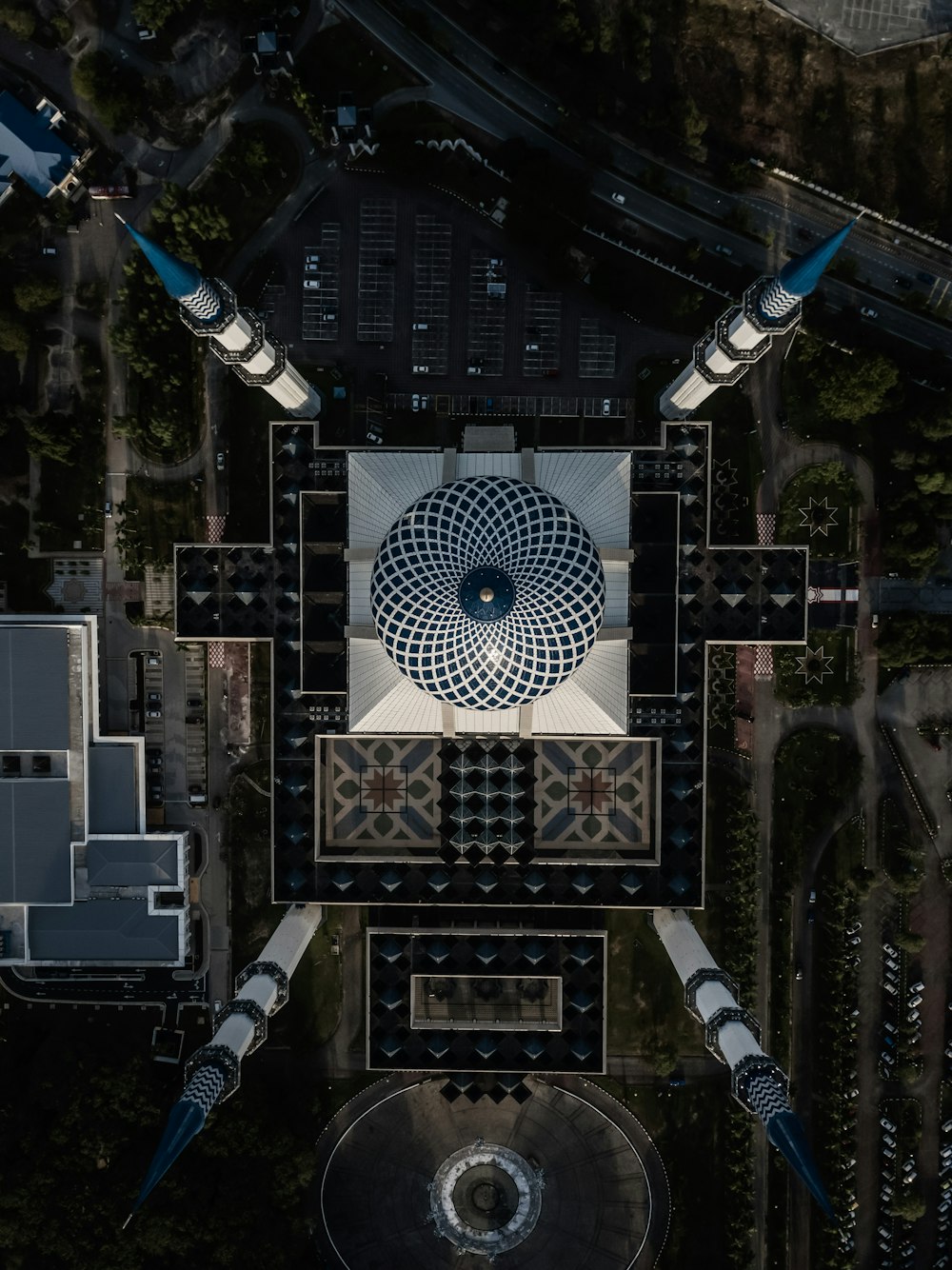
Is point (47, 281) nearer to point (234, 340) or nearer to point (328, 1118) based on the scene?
point (234, 340)

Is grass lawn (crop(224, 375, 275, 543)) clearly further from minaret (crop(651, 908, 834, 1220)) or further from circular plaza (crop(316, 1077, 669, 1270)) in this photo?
circular plaza (crop(316, 1077, 669, 1270))

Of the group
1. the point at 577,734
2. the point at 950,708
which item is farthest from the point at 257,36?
the point at 950,708

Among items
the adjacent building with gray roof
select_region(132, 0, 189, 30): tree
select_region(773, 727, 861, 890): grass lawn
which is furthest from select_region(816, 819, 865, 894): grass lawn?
select_region(132, 0, 189, 30): tree

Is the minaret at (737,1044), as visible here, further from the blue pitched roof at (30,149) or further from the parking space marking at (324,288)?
the blue pitched roof at (30,149)

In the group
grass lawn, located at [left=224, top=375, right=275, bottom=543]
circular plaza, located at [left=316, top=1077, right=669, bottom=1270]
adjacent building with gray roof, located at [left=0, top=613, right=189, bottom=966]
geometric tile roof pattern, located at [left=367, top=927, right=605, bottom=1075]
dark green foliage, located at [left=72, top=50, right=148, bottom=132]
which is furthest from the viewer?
grass lawn, located at [left=224, top=375, right=275, bottom=543]

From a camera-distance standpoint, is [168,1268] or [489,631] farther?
[168,1268]

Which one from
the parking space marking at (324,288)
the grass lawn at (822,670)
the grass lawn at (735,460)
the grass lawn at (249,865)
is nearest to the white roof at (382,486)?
the parking space marking at (324,288)

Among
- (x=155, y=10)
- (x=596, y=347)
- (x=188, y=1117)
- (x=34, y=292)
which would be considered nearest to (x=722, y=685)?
(x=596, y=347)
